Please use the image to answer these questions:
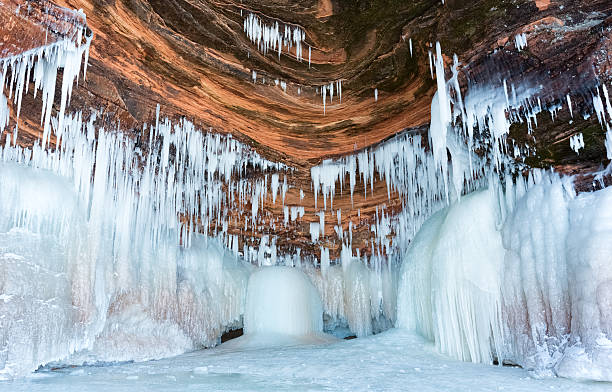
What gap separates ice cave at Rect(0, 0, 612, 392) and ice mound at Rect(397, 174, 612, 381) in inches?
1.1

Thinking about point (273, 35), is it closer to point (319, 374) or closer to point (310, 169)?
point (310, 169)

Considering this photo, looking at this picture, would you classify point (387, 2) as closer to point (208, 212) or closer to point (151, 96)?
point (151, 96)

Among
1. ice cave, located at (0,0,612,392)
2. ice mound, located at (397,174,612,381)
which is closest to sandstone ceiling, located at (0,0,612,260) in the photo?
ice cave, located at (0,0,612,392)

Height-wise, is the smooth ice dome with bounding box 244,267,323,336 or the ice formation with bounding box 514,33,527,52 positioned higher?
the ice formation with bounding box 514,33,527,52

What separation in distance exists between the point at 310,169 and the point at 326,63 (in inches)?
89.2

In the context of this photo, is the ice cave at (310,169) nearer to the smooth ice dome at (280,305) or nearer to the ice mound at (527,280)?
the ice mound at (527,280)

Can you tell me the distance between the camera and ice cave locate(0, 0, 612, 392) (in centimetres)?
485

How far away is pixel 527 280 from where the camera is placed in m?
5.58

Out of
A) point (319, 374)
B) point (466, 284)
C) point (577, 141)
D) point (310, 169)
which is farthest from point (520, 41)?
point (319, 374)

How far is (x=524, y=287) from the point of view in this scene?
18.4 ft

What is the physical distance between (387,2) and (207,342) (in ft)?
23.4

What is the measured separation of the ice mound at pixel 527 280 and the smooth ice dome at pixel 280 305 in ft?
10.2

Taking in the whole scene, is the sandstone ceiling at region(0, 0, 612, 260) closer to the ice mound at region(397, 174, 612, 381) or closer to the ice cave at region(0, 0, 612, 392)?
the ice cave at region(0, 0, 612, 392)

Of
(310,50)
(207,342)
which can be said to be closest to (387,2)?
(310,50)
